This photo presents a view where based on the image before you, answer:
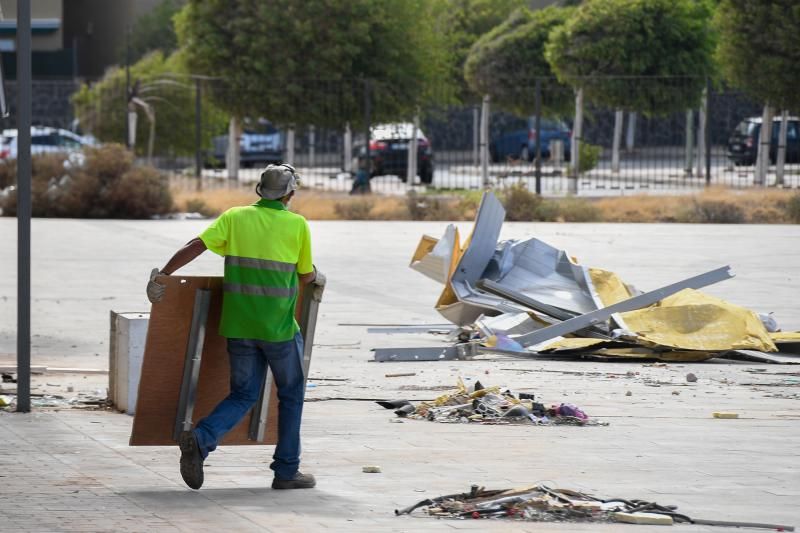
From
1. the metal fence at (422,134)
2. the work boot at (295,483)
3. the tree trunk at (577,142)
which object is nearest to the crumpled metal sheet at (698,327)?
the work boot at (295,483)

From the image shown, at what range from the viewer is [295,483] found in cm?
740

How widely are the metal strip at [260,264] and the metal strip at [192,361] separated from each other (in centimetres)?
24

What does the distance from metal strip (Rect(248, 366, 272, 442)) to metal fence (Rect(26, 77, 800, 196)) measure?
78.5 ft

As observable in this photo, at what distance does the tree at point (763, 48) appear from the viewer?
33250 millimetres

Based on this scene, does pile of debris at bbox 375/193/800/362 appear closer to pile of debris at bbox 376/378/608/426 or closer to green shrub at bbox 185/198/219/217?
pile of debris at bbox 376/378/608/426

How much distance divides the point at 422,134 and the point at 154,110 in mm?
7407

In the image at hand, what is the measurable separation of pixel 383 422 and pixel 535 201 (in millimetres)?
19597

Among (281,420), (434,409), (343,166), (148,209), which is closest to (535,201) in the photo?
(148,209)

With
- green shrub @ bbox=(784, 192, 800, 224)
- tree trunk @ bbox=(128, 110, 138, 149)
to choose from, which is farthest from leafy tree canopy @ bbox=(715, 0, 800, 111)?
tree trunk @ bbox=(128, 110, 138, 149)

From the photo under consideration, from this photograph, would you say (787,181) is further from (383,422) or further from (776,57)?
(383,422)

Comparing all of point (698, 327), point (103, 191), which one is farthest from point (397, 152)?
point (698, 327)

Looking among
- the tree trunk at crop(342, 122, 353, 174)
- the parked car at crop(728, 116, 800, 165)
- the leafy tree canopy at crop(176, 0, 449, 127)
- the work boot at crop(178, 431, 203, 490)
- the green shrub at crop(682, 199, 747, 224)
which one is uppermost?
the leafy tree canopy at crop(176, 0, 449, 127)

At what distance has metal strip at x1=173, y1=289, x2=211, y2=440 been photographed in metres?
7.47

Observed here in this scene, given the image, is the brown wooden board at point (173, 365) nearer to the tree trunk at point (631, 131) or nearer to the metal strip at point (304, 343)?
the metal strip at point (304, 343)
